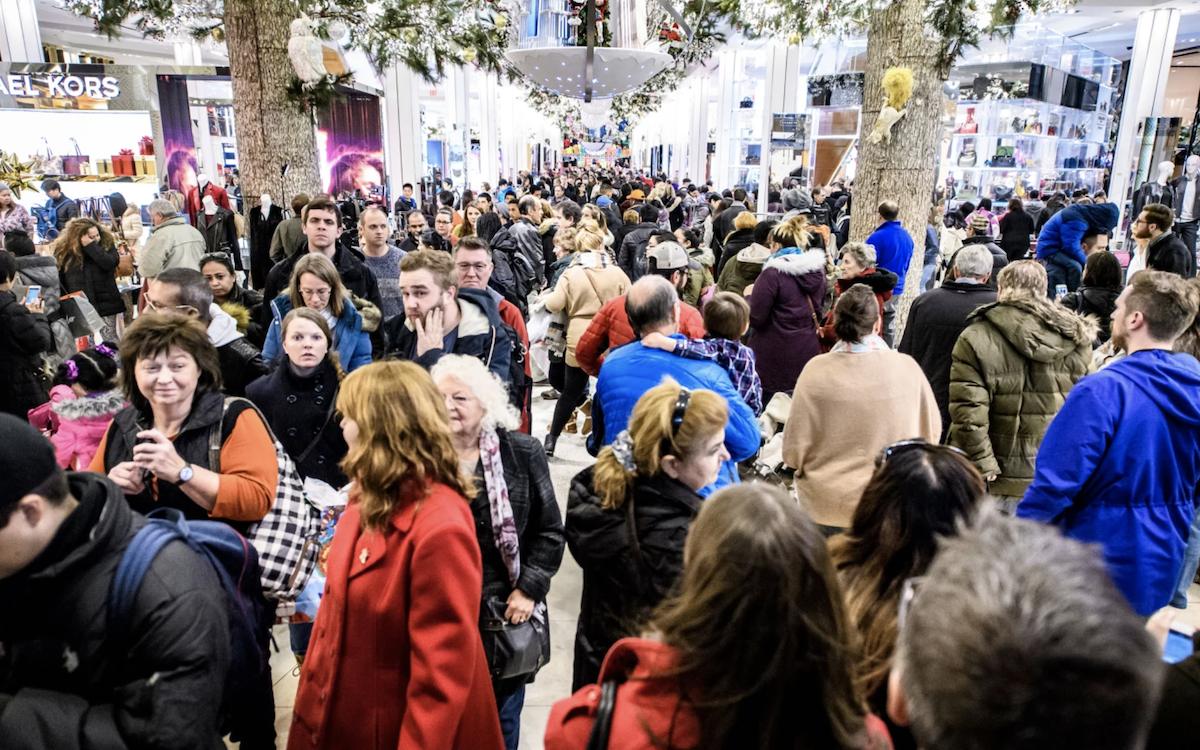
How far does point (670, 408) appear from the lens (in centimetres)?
184

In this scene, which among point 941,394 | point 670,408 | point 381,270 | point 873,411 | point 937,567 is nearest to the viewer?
point 937,567

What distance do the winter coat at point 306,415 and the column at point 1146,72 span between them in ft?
52.0

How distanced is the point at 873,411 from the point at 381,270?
10.9 feet

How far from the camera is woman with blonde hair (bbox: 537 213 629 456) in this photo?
194 inches

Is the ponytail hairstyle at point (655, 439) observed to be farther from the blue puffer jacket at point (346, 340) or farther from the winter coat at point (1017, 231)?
the winter coat at point (1017, 231)

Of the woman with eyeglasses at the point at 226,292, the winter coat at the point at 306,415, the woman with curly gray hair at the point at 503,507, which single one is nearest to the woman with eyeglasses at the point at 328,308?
the woman with eyeglasses at the point at 226,292

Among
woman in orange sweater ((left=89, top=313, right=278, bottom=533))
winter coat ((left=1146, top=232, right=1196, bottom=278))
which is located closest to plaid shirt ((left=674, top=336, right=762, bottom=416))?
woman in orange sweater ((left=89, top=313, right=278, bottom=533))

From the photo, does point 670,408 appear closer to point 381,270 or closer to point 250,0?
point 381,270

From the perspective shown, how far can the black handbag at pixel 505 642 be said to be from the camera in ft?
6.77

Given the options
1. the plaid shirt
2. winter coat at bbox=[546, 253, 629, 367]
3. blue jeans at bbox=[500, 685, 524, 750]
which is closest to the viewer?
blue jeans at bbox=[500, 685, 524, 750]

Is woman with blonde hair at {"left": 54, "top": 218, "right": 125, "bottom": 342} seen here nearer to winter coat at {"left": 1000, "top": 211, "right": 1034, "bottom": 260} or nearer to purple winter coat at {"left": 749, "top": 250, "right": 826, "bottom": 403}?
purple winter coat at {"left": 749, "top": 250, "right": 826, "bottom": 403}

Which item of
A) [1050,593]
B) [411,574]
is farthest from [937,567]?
[411,574]

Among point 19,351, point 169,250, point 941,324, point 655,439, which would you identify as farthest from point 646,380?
point 169,250

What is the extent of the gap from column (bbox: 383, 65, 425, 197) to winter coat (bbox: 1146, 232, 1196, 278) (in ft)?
39.8
